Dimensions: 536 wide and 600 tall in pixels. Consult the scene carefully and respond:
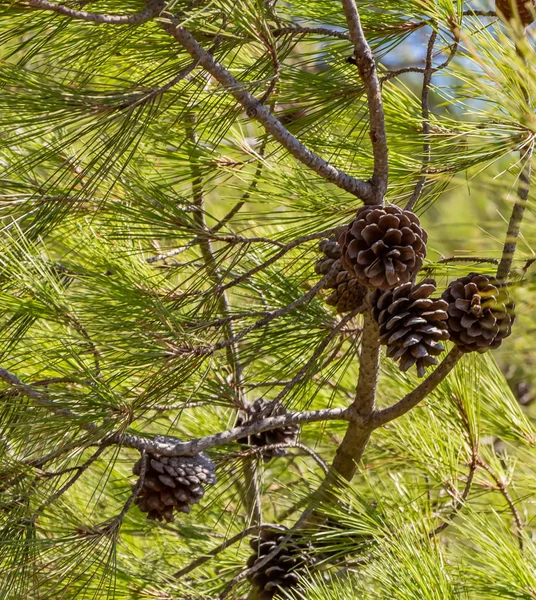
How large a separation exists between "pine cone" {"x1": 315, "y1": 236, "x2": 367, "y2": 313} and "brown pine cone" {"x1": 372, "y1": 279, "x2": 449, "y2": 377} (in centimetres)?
11

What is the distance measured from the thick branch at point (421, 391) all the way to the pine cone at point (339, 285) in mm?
113

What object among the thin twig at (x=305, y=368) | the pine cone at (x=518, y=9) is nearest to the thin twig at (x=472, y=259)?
the thin twig at (x=305, y=368)

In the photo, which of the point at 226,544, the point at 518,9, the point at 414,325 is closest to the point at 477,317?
the point at 414,325

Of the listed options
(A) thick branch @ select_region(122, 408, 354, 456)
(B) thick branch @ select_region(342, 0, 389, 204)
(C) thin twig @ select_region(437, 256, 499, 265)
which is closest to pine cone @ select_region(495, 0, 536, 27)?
(B) thick branch @ select_region(342, 0, 389, 204)

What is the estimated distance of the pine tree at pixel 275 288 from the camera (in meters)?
0.76

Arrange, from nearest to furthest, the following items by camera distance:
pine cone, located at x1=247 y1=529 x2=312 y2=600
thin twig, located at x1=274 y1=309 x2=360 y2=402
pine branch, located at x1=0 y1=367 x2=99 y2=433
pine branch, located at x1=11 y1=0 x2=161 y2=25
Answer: pine branch, located at x1=11 y1=0 x2=161 y2=25 < pine branch, located at x1=0 y1=367 x2=99 y2=433 < thin twig, located at x1=274 y1=309 x2=360 y2=402 < pine cone, located at x1=247 y1=529 x2=312 y2=600

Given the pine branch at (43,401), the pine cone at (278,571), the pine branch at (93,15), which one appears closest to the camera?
the pine branch at (93,15)

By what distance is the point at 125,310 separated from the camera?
2.94 feet

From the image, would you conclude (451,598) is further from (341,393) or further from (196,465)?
(341,393)

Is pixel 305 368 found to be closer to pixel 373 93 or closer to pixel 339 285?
pixel 339 285

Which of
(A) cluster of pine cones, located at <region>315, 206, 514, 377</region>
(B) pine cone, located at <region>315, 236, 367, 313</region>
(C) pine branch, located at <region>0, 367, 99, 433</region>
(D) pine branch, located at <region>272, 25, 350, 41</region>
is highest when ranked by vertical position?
(D) pine branch, located at <region>272, 25, 350, 41</region>

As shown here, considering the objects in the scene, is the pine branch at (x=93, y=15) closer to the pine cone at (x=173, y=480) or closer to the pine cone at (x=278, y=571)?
the pine cone at (x=173, y=480)

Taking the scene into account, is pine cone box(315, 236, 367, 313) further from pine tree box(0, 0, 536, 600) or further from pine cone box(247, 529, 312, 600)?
pine cone box(247, 529, 312, 600)

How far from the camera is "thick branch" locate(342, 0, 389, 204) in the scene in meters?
0.76
